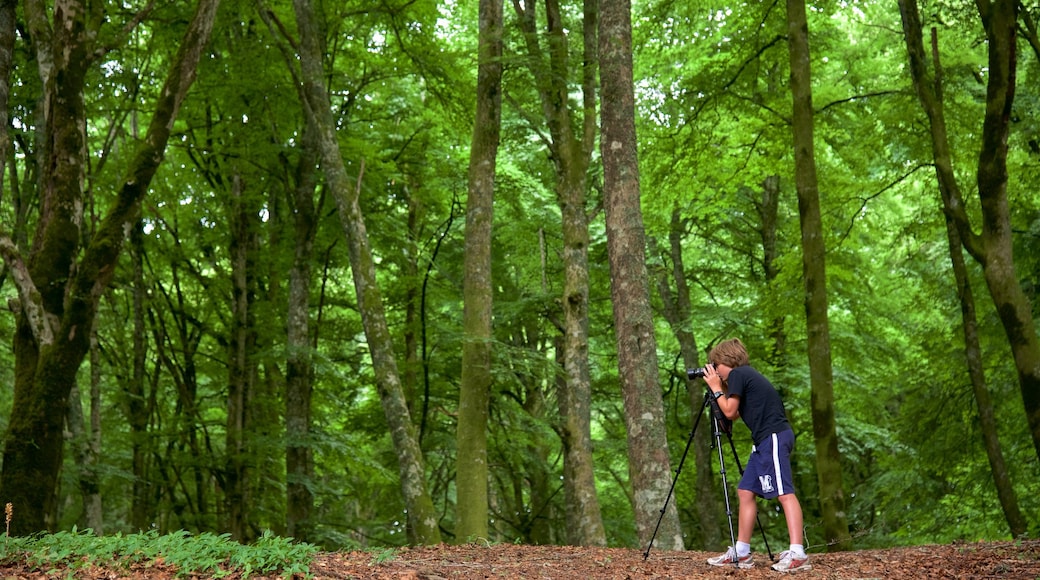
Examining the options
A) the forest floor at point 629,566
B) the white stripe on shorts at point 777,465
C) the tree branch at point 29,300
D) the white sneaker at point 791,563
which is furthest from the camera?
the tree branch at point 29,300

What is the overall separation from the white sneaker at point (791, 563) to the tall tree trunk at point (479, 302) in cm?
405

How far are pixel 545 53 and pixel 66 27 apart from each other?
6125 millimetres

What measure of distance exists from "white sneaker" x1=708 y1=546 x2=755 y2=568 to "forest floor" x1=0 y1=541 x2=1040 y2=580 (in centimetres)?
7

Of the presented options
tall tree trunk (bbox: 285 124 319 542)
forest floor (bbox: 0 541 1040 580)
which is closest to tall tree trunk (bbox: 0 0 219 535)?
forest floor (bbox: 0 541 1040 580)

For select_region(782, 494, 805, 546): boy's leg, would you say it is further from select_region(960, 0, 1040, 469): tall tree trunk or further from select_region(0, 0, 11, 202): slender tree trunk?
select_region(0, 0, 11, 202): slender tree trunk

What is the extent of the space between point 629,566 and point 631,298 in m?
2.77

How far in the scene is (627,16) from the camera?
9039 mm

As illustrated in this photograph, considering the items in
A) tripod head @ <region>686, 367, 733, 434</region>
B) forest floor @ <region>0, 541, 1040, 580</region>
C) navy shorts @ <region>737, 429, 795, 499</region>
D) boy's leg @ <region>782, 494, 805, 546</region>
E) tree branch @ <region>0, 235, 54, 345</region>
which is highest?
tree branch @ <region>0, 235, 54, 345</region>

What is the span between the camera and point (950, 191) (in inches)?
388

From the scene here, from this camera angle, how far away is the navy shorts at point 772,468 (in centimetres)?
627

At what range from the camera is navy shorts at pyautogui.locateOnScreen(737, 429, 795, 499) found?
6266 mm

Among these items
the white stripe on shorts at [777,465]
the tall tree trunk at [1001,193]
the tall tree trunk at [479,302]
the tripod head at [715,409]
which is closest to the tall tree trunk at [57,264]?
the tall tree trunk at [479,302]

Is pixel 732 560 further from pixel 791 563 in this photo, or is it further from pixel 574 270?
pixel 574 270

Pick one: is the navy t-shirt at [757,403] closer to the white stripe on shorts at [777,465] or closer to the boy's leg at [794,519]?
the white stripe on shorts at [777,465]
